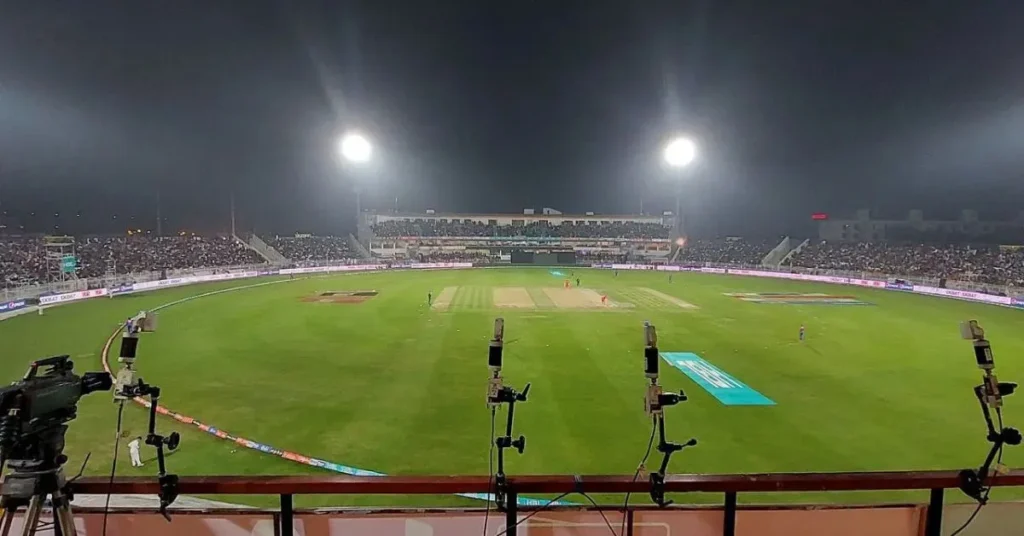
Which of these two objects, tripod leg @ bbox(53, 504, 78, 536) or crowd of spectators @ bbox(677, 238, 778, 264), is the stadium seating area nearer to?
crowd of spectators @ bbox(677, 238, 778, 264)

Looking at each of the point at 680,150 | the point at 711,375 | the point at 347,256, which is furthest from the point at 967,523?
the point at 347,256

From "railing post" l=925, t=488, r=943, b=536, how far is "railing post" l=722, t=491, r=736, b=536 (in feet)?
3.77

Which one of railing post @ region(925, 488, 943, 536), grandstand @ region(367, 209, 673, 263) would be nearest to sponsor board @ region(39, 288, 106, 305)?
railing post @ region(925, 488, 943, 536)

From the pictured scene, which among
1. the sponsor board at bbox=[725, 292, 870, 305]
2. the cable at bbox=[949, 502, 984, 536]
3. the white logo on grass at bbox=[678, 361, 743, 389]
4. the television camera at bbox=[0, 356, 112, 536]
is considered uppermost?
the television camera at bbox=[0, 356, 112, 536]

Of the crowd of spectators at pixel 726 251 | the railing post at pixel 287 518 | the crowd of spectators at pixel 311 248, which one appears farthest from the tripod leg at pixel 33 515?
the crowd of spectators at pixel 726 251

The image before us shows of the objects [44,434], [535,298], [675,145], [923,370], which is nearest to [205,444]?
[44,434]

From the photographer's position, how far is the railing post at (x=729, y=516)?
3.15 meters

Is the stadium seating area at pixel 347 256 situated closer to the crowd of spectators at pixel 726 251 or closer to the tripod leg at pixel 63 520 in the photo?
the crowd of spectators at pixel 726 251

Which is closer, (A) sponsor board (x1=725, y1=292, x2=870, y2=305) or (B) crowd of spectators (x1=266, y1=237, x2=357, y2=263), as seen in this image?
(A) sponsor board (x1=725, y1=292, x2=870, y2=305)

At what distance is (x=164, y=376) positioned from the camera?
57.1 feet

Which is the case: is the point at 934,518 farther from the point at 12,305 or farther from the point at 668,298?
the point at 12,305

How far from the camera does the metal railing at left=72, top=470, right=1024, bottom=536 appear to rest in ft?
9.48

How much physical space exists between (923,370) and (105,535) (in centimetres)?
2254

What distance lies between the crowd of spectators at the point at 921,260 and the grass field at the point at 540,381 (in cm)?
1603
